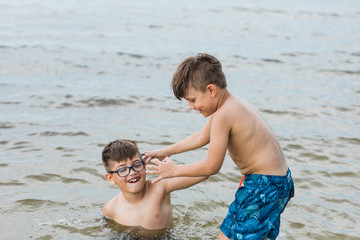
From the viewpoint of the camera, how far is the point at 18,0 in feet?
82.8

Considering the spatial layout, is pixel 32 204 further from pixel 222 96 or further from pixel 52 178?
pixel 222 96

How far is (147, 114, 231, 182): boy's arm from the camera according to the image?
392 cm

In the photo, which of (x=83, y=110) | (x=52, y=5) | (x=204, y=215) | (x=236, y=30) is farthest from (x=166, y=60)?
(x=52, y=5)

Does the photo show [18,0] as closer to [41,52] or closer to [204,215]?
[41,52]

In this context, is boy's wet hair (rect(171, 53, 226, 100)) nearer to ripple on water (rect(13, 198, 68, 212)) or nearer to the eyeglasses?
the eyeglasses

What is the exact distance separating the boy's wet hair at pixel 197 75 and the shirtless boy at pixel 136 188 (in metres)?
0.89

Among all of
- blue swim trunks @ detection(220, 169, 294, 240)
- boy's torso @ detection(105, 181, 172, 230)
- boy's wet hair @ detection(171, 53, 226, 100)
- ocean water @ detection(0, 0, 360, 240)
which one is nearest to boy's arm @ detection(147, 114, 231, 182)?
boy's wet hair @ detection(171, 53, 226, 100)

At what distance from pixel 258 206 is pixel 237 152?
0.47 meters

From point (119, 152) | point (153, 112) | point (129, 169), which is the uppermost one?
point (119, 152)

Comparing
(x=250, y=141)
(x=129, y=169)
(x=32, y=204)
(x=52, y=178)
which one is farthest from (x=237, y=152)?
(x=52, y=178)

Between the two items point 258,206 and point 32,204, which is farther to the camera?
point 32,204

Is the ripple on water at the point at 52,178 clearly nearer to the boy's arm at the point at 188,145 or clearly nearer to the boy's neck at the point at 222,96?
the boy's arm at the point at 188,145

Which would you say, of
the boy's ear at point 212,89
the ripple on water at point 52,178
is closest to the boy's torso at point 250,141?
the boy's ear at point 212,89

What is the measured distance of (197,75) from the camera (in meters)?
3.95
